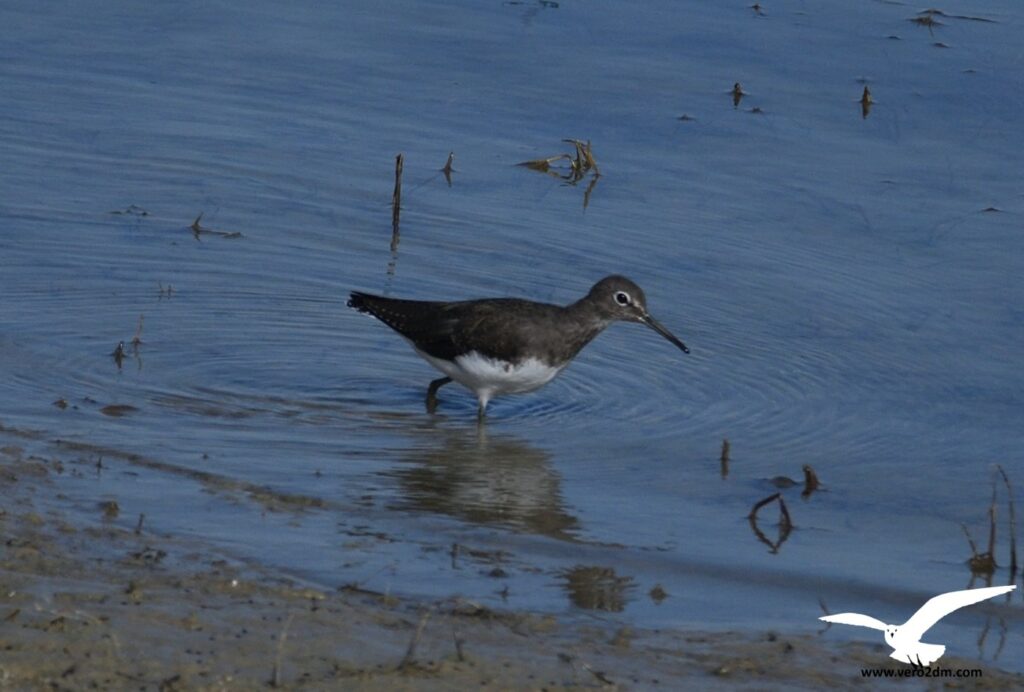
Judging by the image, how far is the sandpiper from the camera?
30.9ft

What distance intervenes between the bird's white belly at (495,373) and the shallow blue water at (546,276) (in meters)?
0.17

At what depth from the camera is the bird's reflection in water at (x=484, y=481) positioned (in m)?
7.67

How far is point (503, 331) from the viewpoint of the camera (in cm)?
954

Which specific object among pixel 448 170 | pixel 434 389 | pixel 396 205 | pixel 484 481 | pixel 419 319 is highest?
pixel 448 170

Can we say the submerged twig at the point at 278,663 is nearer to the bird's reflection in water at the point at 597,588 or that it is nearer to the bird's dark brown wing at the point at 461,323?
the bird's reflection in water at the point at 597,588

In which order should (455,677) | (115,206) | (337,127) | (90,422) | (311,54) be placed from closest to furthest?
1. (455,677)
2. (90,422)
3. (115,206)
4. (337,127)
5. (311,54)

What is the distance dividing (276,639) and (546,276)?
5.80 metres

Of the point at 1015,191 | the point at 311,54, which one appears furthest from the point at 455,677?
the point at 311,54

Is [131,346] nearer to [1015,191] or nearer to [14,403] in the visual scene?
[14,403]

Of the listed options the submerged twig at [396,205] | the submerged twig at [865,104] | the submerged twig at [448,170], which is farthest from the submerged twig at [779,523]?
the submerged twig at [865,104]

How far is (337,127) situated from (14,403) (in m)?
5.13

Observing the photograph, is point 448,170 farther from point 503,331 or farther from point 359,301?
point 503,331

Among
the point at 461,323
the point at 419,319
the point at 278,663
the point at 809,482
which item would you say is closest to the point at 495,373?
the point at 461,323

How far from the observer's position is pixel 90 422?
8.35 meters
